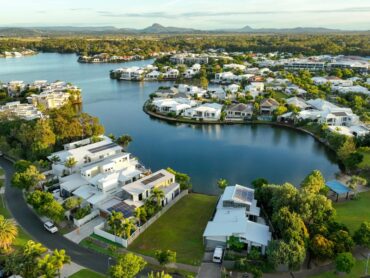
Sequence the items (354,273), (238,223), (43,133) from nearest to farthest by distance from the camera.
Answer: (354,273)
(238,223)
(43,133)

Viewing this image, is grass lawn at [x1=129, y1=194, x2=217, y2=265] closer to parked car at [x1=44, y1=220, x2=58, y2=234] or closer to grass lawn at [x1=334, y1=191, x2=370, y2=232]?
parked car at [x1=44, y1=220, x2=58, y2=234]

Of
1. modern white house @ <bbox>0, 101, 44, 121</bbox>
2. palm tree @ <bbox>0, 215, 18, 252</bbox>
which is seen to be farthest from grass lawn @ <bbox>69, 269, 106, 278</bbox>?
modern white house @ <bbox>0, 101, 44, 121</bbox>

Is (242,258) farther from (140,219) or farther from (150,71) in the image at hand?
(150,71)

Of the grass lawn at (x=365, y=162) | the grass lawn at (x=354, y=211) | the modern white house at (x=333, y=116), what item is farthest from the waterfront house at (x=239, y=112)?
the grass lawn at (x=354, y=211)

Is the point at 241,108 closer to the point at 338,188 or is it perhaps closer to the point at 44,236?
the point at 338,188

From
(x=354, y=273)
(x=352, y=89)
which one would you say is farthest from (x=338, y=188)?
(x=352, y=89)

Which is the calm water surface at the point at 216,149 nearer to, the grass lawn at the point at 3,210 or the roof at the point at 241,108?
the roof at the point at 241,108

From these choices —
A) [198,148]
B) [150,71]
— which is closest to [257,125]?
[198,148]
